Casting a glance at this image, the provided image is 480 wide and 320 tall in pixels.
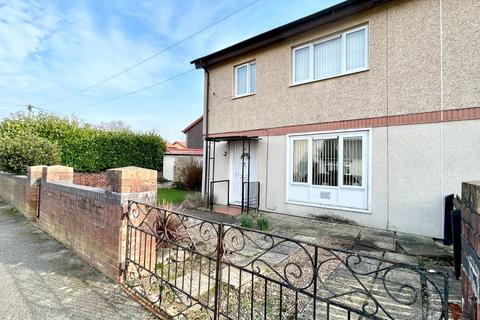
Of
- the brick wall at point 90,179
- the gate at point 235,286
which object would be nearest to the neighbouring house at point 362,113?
the gate at point 235,286

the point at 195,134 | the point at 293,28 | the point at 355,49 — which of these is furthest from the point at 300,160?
the point at 195,134

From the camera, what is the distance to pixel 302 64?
8.88 m

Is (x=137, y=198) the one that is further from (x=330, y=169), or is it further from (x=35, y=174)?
(x=330, y=169)

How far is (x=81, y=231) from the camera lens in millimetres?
→ 4727

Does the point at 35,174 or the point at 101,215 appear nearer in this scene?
the point at 101,215

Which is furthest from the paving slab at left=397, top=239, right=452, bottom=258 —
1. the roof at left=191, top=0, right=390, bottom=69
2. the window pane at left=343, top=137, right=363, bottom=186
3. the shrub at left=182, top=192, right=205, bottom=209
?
the shrub at left=182, top=192, right=205, bottom=209

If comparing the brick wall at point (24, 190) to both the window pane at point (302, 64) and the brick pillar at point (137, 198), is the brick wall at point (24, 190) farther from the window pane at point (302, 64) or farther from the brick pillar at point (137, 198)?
the window pane at point (302, 64)

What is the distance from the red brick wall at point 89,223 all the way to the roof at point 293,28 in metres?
7.75

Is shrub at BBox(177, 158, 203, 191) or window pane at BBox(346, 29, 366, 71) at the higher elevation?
window pane at BBox(346, 29, 366, 71)

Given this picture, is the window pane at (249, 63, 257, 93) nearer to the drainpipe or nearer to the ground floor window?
the drainpipe

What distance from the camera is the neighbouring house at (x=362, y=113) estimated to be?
617 centimetres

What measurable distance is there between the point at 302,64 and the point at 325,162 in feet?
11.5

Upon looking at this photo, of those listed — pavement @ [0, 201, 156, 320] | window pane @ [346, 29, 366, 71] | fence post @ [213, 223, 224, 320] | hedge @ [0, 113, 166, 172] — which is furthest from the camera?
hedge @ [0, 113, 166, 172]

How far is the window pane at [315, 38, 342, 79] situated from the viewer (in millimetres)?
8045
